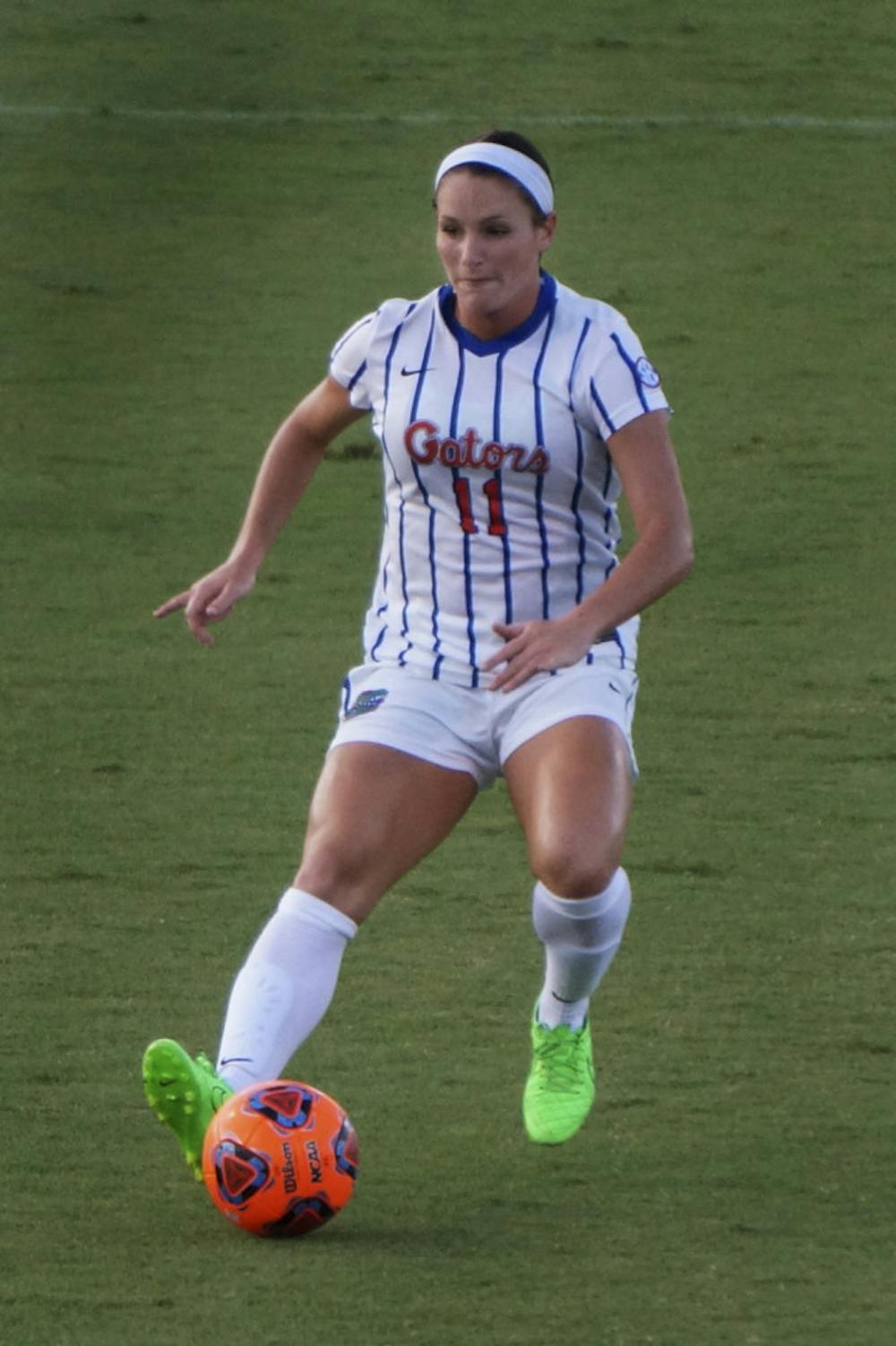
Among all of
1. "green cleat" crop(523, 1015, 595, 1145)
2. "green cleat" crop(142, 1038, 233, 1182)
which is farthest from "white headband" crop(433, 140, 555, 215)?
"green cleat" crop(142, 1038, 233, 1182)

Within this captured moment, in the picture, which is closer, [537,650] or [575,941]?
[537,650]

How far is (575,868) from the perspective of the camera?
465cm

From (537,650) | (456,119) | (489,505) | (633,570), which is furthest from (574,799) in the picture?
(456,119)

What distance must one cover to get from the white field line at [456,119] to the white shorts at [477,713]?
9535 mm

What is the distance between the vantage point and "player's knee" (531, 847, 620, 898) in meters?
4.65

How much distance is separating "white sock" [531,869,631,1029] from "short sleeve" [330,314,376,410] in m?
1.00

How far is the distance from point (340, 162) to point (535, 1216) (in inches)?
391

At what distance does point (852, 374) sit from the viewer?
11305mm

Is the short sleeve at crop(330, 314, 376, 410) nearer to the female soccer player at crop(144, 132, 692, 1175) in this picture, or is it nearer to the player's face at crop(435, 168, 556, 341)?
the female soccer player at crop(144, 132, 692, 1175)

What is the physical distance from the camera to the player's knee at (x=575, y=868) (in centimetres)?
465

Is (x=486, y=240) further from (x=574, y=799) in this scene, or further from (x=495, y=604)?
(x=574, y=799)

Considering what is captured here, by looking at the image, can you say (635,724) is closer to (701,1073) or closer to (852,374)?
(701,1073)

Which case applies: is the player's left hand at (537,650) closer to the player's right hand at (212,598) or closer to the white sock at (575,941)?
the white sock at (575,941)

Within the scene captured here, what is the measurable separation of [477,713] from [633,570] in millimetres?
456
